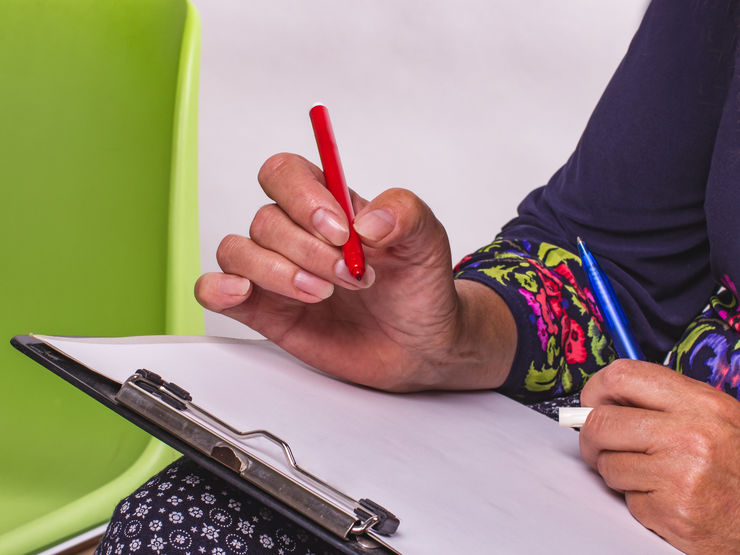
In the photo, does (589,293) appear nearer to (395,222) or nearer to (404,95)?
(395,222)

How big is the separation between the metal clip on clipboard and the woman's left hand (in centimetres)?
16

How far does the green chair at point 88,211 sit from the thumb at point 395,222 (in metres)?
0.51

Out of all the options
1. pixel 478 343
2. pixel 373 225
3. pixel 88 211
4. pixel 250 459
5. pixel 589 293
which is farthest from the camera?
pixel 88 211

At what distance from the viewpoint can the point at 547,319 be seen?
613mm

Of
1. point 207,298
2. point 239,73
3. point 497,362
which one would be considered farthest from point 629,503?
point 239,73

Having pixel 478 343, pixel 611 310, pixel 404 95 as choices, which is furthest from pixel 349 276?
pixel 404 95

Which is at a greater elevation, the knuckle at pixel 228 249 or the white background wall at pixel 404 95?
the white background wall at pixel 404 95

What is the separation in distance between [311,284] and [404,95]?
41.9 inches

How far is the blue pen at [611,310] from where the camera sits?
59 centimetres

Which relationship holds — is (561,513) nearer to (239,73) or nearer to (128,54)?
(128,54)

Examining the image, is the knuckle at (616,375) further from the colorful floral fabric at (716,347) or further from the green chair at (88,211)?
the green chair at (88,211)

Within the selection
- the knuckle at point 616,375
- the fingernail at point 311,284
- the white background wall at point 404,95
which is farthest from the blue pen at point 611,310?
the white background wall at point 404,95

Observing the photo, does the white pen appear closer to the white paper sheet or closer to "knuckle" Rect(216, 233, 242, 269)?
the white paper sheet

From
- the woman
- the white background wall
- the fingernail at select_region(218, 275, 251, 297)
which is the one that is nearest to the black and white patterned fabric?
the woman
